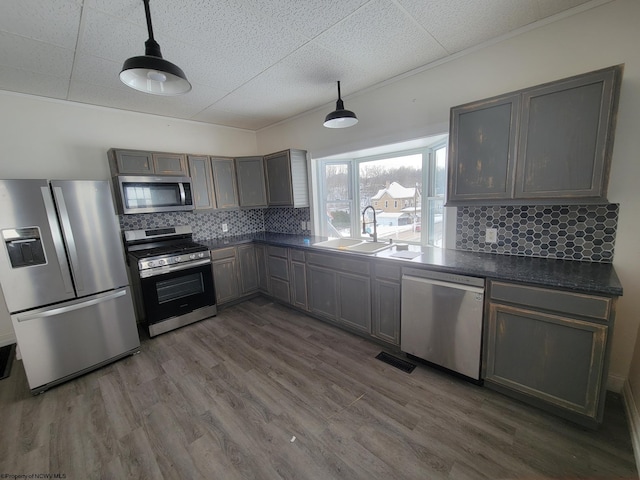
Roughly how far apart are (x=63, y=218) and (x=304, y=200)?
2.56 metres

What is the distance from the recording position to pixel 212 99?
3000mm

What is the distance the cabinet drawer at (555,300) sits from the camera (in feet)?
4.74

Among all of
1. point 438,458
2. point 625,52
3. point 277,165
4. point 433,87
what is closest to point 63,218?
point 277,165

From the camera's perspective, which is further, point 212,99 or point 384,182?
point 384,182

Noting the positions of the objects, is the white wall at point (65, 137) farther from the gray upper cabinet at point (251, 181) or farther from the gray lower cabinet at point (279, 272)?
the gray lower cabinet at point (279, 272)

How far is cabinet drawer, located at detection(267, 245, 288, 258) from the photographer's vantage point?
345 centimetres

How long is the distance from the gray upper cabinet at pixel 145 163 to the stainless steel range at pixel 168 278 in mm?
742

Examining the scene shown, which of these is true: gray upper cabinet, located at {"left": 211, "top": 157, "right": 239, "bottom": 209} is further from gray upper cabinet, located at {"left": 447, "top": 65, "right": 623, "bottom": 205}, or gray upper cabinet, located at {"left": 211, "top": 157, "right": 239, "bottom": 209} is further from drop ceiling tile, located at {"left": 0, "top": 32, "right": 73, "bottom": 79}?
gray upper cabinet, located at {"left": 447, "top": 65, "right": 623, "bottom": 205}

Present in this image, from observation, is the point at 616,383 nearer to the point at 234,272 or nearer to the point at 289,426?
the point at 289,426

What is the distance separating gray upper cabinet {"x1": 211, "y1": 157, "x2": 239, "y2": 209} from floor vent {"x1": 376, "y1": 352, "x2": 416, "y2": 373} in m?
2.86

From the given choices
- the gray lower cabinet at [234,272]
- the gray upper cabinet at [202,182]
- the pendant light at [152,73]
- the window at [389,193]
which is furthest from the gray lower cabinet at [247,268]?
the pendant light at [152,73]

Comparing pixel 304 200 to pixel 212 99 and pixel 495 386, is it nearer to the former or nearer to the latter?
pixel 212 99

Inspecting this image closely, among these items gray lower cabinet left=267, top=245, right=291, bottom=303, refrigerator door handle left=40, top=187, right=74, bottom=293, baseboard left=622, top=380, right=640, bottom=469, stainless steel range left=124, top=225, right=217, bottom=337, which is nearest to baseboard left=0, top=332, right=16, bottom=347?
stainless steel range left=124, top=225, right=217, bottom=337

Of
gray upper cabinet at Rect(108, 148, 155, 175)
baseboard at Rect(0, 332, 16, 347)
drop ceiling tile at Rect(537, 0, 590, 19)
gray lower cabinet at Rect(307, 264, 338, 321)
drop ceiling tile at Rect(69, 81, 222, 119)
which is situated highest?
drop ceiling tile at Rect(69, 81, 222, 119)
